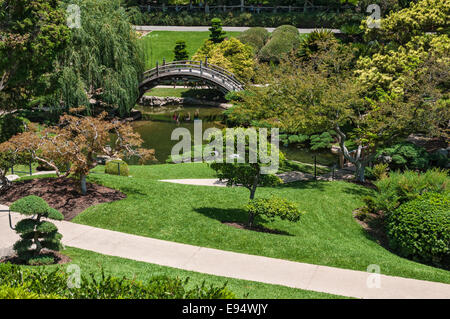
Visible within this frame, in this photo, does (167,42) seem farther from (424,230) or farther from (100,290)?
(100,290)

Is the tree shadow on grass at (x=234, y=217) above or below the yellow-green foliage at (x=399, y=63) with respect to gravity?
below

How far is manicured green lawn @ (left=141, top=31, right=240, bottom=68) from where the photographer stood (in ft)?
210

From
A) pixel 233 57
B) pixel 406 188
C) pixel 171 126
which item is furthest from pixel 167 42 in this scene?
pixel 406 188

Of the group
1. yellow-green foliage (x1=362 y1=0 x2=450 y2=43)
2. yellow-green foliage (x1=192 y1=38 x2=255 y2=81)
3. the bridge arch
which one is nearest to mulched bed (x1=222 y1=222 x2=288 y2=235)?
yellow-green foliage (x1=362 y1=0 x2=450 y2=43)

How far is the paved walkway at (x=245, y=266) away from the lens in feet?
40.5

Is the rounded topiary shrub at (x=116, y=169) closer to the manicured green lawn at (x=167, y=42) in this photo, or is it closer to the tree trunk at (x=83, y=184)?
the tree trunk at (x=83, y=184)

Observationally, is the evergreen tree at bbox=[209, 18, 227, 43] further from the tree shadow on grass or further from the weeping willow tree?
the tree shadow on grass

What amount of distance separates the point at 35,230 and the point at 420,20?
31.3 metres

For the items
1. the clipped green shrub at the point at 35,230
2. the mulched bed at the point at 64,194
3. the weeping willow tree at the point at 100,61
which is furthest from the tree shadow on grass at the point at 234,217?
the weeping willow tree at the point at 100,61

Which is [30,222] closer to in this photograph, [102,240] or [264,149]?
[102,240]

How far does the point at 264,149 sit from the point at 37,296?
31.0 feet

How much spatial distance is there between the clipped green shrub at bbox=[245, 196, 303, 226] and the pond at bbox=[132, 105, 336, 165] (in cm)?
1566

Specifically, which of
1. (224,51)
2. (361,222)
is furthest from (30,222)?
(224,51)

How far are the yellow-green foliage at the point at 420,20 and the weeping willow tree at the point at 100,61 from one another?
2050cm
